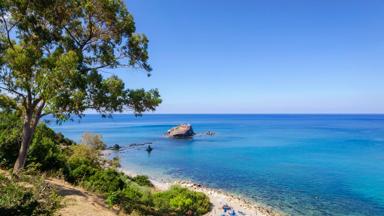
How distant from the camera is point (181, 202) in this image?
1981 centimetres

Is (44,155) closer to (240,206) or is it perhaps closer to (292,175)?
(240,206)

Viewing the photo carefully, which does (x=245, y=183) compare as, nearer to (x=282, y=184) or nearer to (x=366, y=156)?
(x=282, y=184)

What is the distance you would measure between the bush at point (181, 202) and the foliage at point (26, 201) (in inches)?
431

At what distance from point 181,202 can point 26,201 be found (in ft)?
47.7

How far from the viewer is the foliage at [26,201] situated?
5.97 metres

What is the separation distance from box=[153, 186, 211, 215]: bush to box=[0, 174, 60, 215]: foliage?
1094 cm

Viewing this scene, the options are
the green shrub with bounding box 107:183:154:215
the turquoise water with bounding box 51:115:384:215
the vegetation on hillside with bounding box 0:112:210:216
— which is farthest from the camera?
the turquoise water with bounding box 51:115:384:215

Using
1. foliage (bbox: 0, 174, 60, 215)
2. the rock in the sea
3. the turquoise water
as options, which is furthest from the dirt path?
the rock in the sea

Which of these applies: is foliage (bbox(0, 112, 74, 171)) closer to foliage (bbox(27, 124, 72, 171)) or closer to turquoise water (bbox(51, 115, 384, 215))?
foliage (bbox(27, 124, 72, 171))

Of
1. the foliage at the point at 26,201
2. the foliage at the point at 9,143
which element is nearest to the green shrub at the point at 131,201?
the foliage at the point at 26,201

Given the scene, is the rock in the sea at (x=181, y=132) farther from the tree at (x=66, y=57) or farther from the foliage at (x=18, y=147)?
the tree at (x=66, y=57)

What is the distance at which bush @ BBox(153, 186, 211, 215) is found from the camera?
61.1 ft

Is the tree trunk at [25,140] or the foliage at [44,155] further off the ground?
the tree trunk at [25,140]

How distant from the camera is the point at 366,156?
5209cm
